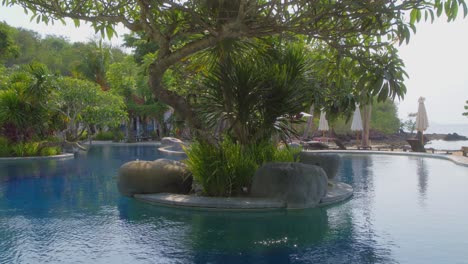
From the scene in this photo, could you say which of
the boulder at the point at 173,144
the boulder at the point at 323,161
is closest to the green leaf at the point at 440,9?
the boulder at the point at 323,161

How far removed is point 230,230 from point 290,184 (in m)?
2.01

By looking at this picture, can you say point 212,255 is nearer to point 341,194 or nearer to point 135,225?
point 135,225

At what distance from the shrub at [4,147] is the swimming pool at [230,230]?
927 centimetres

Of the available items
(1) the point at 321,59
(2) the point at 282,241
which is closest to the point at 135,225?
(2) the point at 282,241

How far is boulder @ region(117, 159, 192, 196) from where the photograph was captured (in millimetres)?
9234

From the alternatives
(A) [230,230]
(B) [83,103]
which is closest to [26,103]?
(B) [83,103]

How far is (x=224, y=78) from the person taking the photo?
8.67 m

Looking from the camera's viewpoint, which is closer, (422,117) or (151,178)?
(151,178)

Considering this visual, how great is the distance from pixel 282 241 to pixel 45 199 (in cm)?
605

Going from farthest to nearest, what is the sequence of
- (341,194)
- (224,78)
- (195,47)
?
(341,194) → (224,78) → (195,47)

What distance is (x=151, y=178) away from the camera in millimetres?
9250

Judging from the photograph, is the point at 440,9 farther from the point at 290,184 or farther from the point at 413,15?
the point at 290,184

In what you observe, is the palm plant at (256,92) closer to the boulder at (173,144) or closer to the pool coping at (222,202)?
the pool coping at (222,202)

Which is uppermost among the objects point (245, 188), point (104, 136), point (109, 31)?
point (109, 31)
